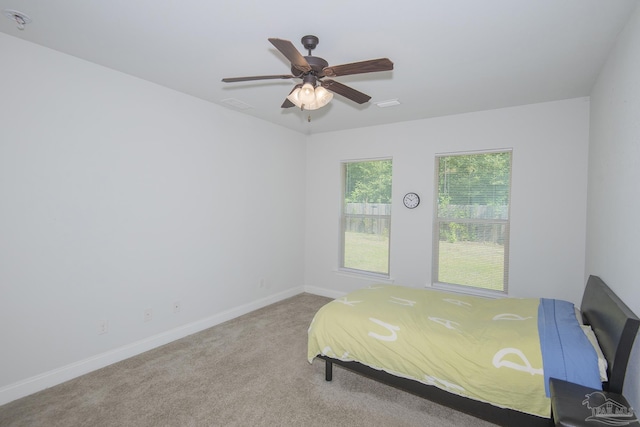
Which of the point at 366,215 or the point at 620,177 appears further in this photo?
the point at 366,215

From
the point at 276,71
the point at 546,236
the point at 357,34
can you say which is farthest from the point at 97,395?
the point at 546,236

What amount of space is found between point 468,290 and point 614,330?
2.28m

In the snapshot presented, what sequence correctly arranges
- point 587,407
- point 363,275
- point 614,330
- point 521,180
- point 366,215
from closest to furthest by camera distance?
point 587,407
point 614,330
point 521,180
point 363,275
point 366,215

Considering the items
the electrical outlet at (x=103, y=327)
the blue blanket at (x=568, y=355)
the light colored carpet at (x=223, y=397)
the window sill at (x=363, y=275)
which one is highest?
the blue blanket at (x=568, y=355)

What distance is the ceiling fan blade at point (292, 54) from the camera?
5.33 feet

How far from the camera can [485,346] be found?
2006 mm

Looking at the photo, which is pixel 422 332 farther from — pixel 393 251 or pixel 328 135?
pixel 328 135

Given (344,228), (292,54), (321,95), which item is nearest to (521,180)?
(344,228)

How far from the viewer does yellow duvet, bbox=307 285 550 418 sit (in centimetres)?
185

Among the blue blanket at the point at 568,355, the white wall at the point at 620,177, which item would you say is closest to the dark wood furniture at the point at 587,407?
the blue blanket at the point at 568,355

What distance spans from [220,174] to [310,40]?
2.22m

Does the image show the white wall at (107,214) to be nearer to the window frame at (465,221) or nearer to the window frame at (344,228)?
the window frame at (344,228)

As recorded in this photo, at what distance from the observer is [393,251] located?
447 centimetres

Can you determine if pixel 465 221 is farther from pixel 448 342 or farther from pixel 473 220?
pixel 448 342
